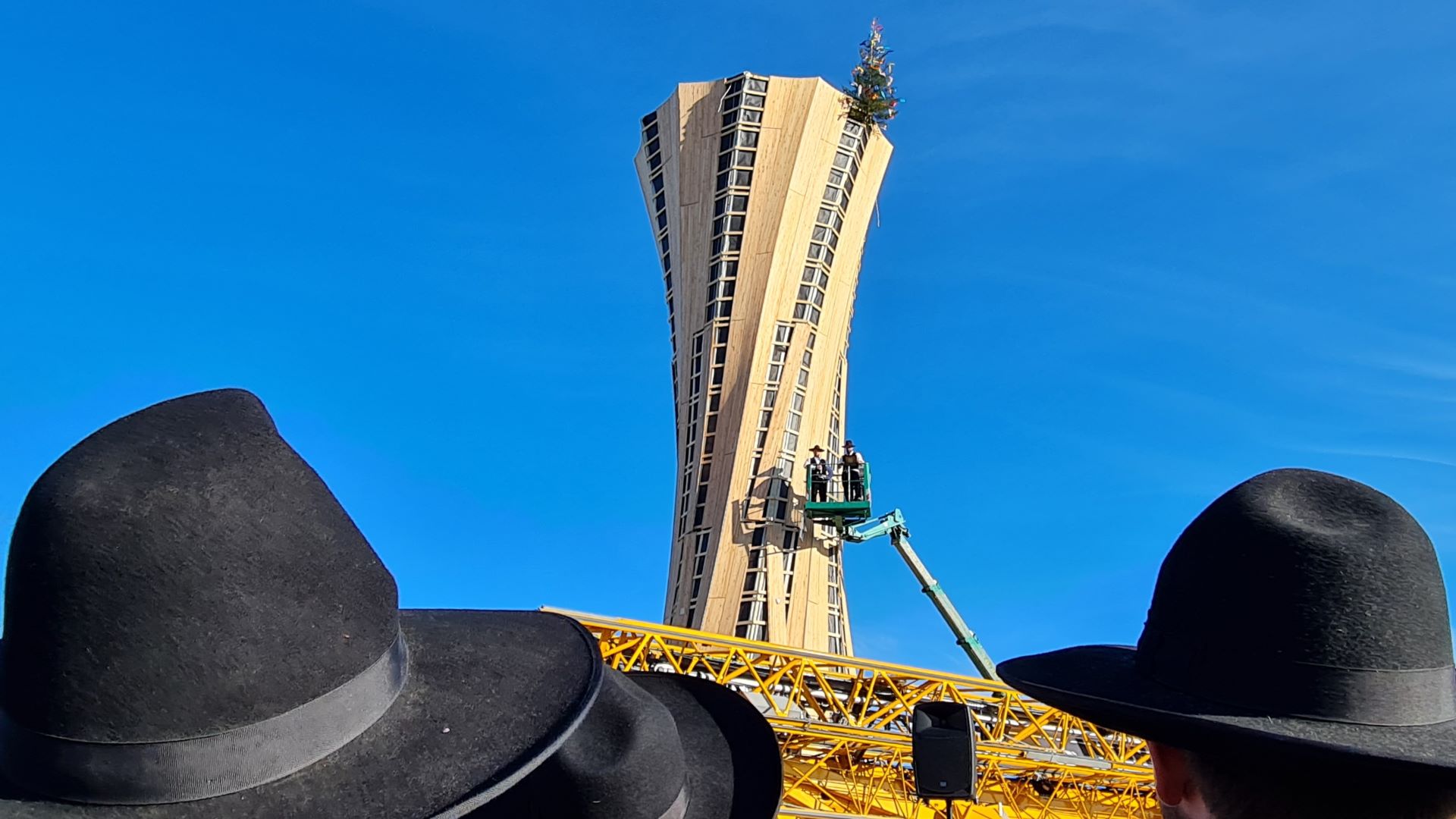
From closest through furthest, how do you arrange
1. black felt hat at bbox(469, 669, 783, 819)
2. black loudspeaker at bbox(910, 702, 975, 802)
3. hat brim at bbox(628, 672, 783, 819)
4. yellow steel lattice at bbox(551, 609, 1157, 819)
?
black felt hat at bbox(469, 669, 783, 819)
hat brim at bbox(628, 672, 783, 819)
black loudspeaker at bbox(910, 702, 975, 802)
yellow steel lattice at bbox(551, 609, 1157, 819)

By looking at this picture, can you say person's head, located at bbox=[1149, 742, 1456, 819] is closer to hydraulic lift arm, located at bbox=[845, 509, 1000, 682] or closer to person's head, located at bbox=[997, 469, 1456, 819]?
person's head, located at bbox=[997, 469, 1456, 819]

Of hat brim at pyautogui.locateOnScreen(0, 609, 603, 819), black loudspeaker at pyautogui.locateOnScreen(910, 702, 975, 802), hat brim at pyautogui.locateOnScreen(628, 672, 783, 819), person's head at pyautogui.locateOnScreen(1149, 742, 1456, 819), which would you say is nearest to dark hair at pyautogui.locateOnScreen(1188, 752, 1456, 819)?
person's head at pyautogui.locateOnScreen(1149, 742, 1456, 819)

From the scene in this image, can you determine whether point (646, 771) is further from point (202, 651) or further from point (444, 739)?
point (202, 651)

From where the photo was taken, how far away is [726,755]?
12.0 feet

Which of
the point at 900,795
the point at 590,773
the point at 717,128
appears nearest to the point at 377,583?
the point at 590,773

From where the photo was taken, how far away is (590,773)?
9.53 feet

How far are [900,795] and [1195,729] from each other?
16.2m

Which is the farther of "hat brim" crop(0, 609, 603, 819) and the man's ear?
the man's ear

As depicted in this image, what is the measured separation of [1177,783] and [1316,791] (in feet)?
0.53

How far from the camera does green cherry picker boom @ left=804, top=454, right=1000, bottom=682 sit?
22.0 m

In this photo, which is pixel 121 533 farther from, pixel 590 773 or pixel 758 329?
pixel 758 329

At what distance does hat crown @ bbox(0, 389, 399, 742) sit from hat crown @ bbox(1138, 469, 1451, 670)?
42.3 inches

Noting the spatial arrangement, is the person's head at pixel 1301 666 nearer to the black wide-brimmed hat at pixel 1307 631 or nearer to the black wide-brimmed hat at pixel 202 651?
the black wide-brimmed hat at pixel 1307 631

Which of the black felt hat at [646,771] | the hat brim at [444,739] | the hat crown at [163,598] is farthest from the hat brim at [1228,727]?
the black felt hat at [646,771]
